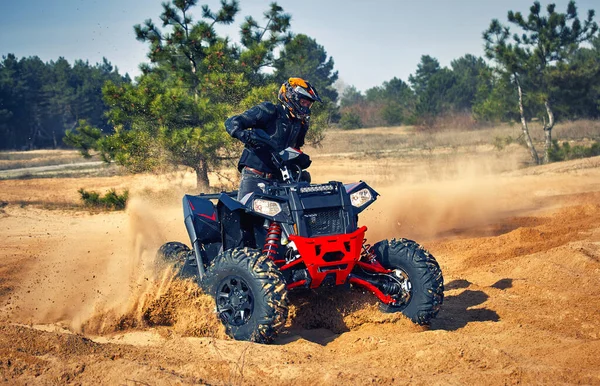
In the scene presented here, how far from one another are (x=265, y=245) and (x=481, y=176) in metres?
20.8

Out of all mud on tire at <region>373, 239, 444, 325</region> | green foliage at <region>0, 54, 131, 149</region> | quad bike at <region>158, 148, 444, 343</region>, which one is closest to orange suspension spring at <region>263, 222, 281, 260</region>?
quad bike at <region>158, 148, 444, 343</region>

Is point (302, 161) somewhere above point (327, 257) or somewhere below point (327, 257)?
above

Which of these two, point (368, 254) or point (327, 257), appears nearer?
point (327, 257)

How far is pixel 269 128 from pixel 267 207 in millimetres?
1431

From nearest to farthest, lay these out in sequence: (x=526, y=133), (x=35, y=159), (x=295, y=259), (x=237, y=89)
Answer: (x=295, y=259)
(x=237, y=89)
(x=526, y=133)
(x=35, y=159)

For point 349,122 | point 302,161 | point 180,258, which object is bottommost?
point 180,258

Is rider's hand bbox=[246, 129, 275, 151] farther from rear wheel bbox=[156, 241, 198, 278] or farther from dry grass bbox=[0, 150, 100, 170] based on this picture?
dry grass bbox=[0, 150, 100, 170]

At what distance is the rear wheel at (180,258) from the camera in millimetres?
8156

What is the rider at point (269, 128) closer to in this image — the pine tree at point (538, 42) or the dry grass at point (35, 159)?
the pine tree at point (538, 42)

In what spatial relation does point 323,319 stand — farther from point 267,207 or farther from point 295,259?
point 267,207

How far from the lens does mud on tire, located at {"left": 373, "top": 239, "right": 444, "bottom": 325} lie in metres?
7.09

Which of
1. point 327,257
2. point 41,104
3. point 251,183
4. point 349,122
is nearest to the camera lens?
point 327,257

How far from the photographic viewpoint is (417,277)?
7.17 metres

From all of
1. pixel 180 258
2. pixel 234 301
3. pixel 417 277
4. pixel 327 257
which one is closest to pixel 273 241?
pixel 327 257
